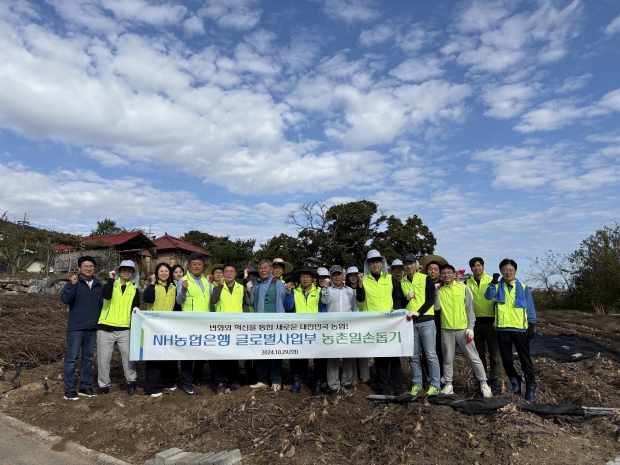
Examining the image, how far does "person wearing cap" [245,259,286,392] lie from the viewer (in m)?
6.12

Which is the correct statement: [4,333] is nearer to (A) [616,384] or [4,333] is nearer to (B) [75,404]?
(B) [75,404]

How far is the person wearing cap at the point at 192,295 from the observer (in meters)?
5.95

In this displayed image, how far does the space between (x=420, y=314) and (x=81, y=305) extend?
4.66m

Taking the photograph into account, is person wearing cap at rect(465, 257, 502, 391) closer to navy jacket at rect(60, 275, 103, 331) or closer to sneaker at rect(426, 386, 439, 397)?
sneaker at rect(426, 386, 439, 397)

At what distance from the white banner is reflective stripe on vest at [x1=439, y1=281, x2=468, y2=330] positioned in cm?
48

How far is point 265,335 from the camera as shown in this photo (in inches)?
234

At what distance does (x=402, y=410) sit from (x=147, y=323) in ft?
11.7

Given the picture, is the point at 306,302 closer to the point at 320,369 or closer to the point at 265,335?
the point at 265,335

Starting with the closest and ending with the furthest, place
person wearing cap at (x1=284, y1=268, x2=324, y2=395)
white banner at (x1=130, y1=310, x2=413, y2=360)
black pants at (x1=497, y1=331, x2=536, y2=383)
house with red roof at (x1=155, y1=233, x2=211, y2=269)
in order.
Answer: black pants at (x1=497, y1=331, x2=536, y2=383)
white banner at (x1=130, y1=310, x2=413, y2=360)
person wearing cap at (x1=284, y1=268, x2=324, y2=395)
house with red roof at (x1=155, y1=233, x2=211, y2=269)

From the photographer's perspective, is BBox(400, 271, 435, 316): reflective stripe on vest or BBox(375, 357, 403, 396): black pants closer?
BBox(375, 357, 403, 396): black pants

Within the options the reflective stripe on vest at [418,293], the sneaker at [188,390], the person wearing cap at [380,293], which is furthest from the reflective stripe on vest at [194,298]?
the reflective stripe on vest at [418,293]

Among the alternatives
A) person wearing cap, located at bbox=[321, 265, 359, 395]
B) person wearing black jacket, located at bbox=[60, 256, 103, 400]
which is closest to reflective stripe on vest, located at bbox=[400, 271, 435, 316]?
Answer: person wearing cap, located at bbox=[321, 265, 359, 395]

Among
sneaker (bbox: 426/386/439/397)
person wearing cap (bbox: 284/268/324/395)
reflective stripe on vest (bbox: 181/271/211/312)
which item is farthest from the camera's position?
person wearing cap (bbox: 284/268/324/395)

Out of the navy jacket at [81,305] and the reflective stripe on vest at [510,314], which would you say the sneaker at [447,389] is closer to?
the reflective stripe on vest at [510,314]
